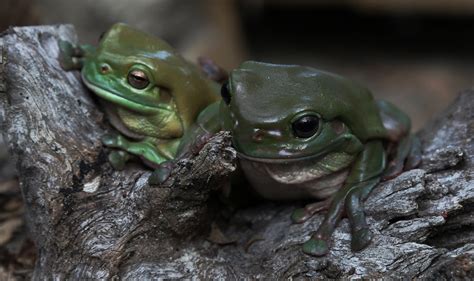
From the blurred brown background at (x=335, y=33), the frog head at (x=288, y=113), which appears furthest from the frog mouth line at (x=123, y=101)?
the blurred brown background at (x=335, y=33)

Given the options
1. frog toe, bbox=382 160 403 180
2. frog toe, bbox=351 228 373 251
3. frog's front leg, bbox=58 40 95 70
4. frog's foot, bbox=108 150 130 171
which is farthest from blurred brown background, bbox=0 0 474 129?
frog toe, bbox=351 228 373 251

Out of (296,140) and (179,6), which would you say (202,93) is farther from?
(179,6)

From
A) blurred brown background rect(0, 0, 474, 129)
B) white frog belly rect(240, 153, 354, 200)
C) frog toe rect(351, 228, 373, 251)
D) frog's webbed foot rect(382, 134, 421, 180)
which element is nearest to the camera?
frog toe rect(351, 228, 373, 251)

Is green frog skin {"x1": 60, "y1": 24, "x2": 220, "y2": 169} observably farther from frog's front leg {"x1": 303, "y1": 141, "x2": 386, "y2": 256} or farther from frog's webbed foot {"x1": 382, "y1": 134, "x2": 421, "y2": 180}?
frog's webbed foot {"x1": 382, "y1": 134, "x2": 421, "y2": 180}

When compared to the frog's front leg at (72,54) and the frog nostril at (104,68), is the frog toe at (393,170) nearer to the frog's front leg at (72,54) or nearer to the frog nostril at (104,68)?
the frog nostril at (104,68)

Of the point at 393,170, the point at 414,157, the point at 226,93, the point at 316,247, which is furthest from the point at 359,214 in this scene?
the point at 226,93

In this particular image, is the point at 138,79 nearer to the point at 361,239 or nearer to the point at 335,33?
the point at 361,239
